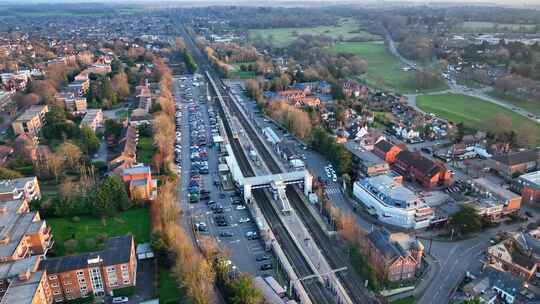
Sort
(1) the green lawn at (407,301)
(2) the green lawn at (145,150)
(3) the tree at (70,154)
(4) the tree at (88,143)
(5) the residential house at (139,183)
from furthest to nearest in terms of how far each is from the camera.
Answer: (4) the tree at (88,143), (2) the green lawn at (145,150), (3) the tree at (70,154), (5) the residential house at (139,183), (1) the green lawn at (407,301)

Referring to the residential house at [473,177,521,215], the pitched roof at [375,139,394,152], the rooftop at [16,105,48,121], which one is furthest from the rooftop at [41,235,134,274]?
the rooftop at [16,105,48,121]

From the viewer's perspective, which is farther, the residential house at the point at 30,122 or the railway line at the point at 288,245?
the residential house at the point at 30,122

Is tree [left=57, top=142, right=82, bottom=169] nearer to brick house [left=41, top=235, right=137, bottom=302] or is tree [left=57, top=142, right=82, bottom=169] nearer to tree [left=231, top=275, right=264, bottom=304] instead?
brick house [left=41, top=235, right=137, bottom=302]

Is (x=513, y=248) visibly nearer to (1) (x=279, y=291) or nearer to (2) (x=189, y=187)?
(1) (x=279, y=291)

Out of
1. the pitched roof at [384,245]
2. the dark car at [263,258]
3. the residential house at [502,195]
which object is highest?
the pitched roof at [384,245]

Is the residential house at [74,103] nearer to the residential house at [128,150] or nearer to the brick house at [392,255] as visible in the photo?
the residential house at [128,150]

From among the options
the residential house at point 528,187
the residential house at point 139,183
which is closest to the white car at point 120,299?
the residential house at point 139,183

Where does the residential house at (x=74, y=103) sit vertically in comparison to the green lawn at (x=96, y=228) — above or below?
above
